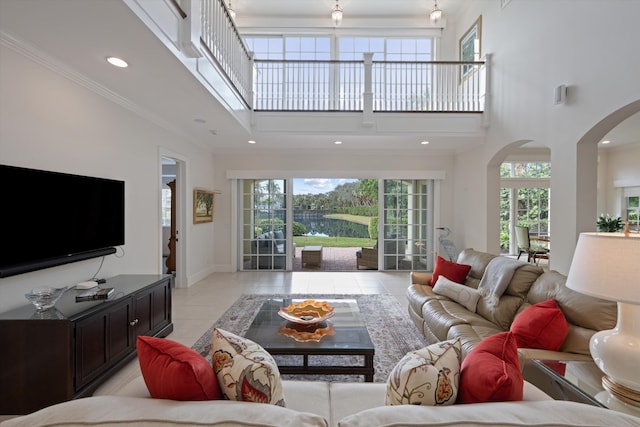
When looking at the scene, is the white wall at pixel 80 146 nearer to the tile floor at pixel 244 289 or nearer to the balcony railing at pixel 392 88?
the tile floor at pixel 244 289

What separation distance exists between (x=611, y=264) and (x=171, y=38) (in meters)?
3.00

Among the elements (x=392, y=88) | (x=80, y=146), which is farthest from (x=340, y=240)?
(x=80, y=146)

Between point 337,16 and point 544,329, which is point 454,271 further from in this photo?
point 337,16

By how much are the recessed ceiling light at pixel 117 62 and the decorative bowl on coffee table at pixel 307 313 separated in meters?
2.45

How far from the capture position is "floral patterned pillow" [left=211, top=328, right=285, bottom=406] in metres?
1.11

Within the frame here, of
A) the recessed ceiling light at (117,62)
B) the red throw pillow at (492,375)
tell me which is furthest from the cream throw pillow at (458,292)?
the recessed ceiling light at (117,62)

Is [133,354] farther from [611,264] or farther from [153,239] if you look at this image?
[611,264]

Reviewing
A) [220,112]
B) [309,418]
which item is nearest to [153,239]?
[220,112]

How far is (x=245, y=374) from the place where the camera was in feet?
3.69

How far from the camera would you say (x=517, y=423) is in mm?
813

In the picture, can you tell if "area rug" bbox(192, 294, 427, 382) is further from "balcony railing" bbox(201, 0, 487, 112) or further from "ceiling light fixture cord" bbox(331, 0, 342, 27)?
"ceiling light fixture cord" bbox(331, 0, 342, 27)

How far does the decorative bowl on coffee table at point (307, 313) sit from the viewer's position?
251cm

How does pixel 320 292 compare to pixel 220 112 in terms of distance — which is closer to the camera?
pixel 220 112

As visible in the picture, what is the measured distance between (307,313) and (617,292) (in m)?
1.98
